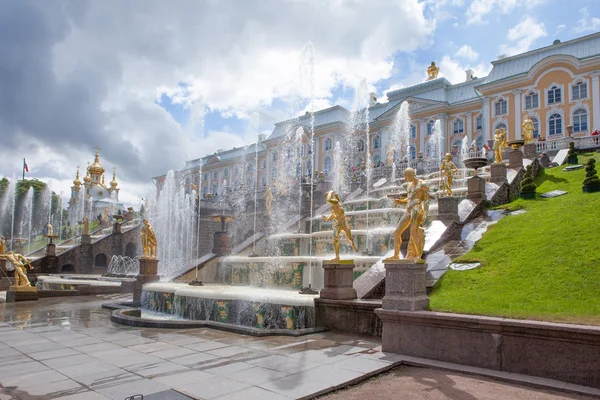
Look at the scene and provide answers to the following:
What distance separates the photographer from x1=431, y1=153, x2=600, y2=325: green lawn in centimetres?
685

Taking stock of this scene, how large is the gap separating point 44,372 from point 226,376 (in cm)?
267

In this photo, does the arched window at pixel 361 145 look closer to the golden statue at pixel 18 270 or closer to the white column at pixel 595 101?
the white column at pixel 595 101

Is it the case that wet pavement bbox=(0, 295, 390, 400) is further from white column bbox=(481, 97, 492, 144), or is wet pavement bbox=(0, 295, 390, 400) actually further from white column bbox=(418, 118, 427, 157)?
white column bbox=(418, 118, 427, 157)

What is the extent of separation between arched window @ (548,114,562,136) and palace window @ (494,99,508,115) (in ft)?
14.4

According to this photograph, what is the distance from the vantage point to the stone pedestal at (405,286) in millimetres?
7441

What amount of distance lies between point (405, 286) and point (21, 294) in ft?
49.5

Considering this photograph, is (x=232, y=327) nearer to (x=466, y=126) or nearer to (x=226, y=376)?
(x=226, y=376)

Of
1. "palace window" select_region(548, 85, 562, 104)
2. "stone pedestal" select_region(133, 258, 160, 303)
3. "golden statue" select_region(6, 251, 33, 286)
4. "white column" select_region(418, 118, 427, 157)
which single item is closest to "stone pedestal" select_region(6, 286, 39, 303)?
"golden statue" select_region(6, 251, 33, 286)

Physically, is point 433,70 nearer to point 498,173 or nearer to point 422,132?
point 422,132

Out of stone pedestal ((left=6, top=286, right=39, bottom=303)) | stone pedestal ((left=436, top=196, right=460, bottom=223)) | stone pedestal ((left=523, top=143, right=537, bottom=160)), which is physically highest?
stone pedestal ((left=523, top=143, right=537, bottom=160))

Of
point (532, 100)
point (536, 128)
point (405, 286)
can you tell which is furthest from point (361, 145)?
point (405, 286)

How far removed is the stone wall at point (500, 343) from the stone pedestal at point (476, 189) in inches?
370

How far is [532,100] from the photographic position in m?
44.1

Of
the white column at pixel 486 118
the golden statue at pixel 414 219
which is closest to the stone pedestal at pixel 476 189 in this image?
the golden statue at pixel 414 219
